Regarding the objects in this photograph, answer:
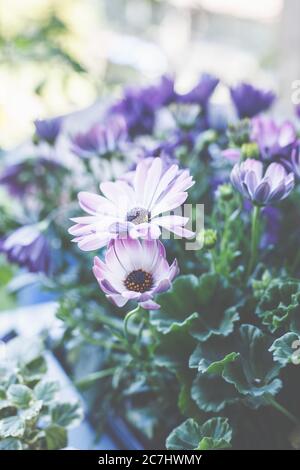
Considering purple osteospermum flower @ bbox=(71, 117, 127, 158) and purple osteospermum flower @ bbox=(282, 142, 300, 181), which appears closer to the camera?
purple osteospermum flower @ bbox=(282, 142, 300, 181)

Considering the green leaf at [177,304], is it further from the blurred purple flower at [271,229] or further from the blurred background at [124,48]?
the blurred background at [124,48]

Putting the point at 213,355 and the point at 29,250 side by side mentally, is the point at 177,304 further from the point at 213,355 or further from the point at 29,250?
the point at 29,250

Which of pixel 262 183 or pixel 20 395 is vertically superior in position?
pixel 262 183

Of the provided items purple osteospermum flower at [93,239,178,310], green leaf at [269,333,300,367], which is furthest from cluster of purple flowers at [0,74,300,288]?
green leaf at [269,333,300,367]

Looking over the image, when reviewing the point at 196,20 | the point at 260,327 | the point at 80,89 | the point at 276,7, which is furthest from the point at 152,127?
the point at 196,20

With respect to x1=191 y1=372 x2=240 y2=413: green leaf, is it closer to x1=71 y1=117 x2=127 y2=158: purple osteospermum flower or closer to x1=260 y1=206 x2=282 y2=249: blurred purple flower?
x1=260 y1=206 x2=282 y2=249: blurred purple flower

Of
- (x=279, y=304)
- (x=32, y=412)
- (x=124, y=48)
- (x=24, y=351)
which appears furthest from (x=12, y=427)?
(x=124, y=48)
